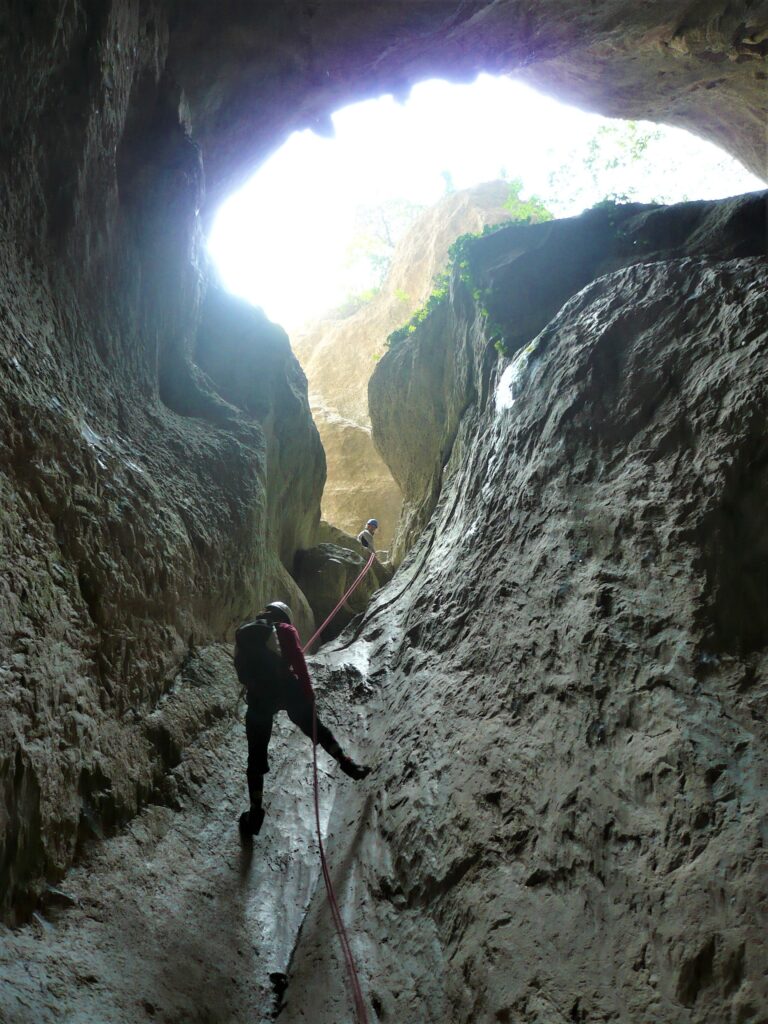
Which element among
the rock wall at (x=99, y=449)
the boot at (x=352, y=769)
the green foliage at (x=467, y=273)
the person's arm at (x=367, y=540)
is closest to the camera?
the rock wall at (x=99, y=449)

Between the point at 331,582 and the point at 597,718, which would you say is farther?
the point at 331,582

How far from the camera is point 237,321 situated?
1202 centimetres

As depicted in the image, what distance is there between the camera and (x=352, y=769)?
5.41 m

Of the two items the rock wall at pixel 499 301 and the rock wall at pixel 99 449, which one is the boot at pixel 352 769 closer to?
the rock wall at pixel 99 449

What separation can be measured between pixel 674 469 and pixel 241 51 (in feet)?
29.6

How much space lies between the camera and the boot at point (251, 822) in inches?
192

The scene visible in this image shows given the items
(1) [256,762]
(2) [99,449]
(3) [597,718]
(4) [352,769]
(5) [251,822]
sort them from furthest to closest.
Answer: (2) [99,449], (4) [352,769], (1) [256,762], (5) [251,822], (3) [597,718]

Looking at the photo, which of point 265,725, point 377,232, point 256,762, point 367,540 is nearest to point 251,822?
point 256,762

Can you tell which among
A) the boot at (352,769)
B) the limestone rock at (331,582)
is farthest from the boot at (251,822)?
the limestone rock at (331,582)

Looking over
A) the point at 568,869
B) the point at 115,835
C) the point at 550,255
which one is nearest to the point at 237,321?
the point at 550,255

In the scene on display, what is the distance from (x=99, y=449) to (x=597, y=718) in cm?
446

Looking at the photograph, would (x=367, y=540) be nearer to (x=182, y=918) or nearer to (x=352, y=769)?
(x=352, y=769)

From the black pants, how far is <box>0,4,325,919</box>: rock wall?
0.70m

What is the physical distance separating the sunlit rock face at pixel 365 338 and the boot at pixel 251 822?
21.7 m
